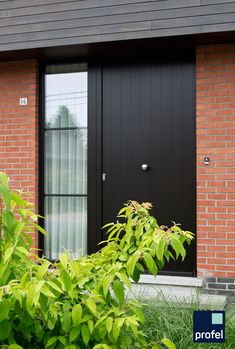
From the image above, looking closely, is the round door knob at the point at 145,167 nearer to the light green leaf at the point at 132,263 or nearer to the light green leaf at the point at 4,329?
the light green leaf at the point at 132,263

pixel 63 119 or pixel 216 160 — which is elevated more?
pixel 63 119

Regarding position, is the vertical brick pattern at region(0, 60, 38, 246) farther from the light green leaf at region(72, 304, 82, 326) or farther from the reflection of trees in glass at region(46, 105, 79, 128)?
the light green leaf at region(72, 304, 82, 326)

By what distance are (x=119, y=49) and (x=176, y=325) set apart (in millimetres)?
3387

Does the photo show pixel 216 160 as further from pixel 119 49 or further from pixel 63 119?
pixel 63 119

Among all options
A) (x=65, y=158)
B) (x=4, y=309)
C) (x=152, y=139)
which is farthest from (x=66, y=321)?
(x=65, y=158)

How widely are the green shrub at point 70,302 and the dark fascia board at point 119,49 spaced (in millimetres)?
3461

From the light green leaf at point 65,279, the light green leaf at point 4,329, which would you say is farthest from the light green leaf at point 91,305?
the light green leaf at point 4,329

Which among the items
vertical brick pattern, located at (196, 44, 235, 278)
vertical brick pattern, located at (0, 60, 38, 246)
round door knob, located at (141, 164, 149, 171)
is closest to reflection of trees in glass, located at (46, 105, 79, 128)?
vertical brick pattern, located at (0, 60, 38, 246)

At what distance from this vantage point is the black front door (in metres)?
5.48

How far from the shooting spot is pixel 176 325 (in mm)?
3447

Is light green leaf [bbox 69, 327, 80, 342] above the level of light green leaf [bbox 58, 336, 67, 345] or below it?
above

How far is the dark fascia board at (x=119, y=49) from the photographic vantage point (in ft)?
16.7

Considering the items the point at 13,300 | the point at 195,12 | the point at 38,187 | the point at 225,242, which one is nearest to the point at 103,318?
the point at 13,300

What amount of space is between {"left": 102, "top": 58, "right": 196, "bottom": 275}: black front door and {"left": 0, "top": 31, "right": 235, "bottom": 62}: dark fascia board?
0.18m
